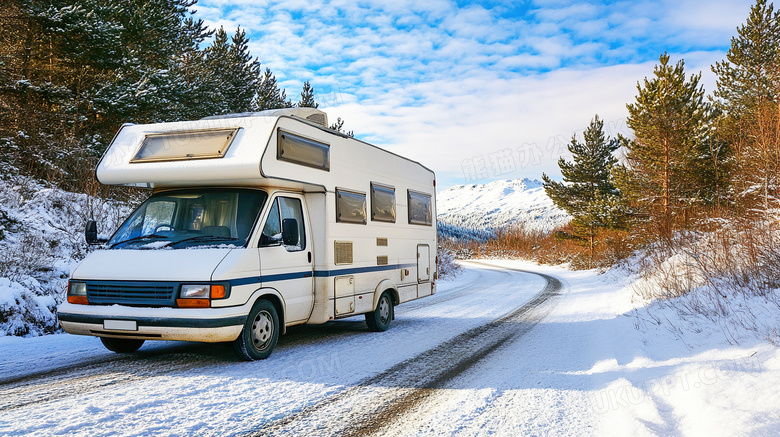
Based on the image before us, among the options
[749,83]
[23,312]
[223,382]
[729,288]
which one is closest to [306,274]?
[223,382]

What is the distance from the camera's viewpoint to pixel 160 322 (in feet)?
19.3

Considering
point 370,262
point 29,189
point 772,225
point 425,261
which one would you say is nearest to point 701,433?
point 370,262

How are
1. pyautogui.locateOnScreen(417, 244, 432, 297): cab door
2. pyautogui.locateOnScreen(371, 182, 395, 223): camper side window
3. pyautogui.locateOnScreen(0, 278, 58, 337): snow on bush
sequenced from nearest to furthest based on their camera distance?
pyautogui.locateOnScreen(0, 278, 58, 337): snow on bush, pyautogui.locateOnScreen(371, 182, 395, 223): camper side window, pyautogui.locateOnScreen(417, 244, 432, 297): cab door

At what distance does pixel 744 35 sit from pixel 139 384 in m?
32.9

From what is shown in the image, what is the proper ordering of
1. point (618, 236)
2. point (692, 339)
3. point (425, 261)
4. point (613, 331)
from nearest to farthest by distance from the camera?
point (692, 339) < point (613, 331) < point (425, 261) < point (618, 236)

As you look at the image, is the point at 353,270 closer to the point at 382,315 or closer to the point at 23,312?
the point at 382,315

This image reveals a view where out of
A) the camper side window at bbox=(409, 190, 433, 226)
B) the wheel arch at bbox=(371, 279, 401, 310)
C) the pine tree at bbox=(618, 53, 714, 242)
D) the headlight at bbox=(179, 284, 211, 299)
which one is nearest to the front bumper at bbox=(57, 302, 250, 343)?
the headlight at bbox=(179, 284, 211, 299)

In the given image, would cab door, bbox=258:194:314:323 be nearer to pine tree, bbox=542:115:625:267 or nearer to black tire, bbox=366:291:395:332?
black tire, bbox=366:291:395:332

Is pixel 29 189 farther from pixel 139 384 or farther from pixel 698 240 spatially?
pixel 698 240

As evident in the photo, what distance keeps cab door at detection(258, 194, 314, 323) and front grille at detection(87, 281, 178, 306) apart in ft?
3.78

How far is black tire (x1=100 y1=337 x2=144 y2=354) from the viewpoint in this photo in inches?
269

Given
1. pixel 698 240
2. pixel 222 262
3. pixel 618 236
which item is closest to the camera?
pixel 222 262

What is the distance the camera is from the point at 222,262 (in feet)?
19.8

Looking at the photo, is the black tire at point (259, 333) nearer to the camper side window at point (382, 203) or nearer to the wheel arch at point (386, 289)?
the wheel arch at point (386, 289)
